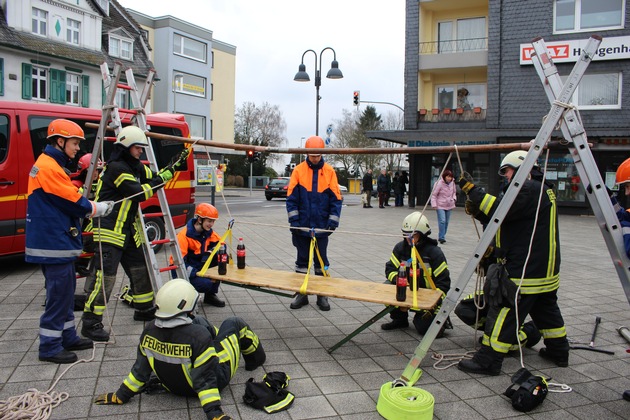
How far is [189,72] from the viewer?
Result: 3950 centimetres

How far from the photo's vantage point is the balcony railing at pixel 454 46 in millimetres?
23578

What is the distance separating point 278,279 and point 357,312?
1419mm

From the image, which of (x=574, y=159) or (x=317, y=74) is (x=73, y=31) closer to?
(x=317, y=74)

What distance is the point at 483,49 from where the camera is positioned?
23.3 m

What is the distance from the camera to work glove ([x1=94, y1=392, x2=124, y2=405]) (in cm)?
360

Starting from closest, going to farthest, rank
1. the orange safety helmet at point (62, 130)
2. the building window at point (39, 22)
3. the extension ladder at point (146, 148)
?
1. the orange safety helmet at point (62, 130)
2. the extension ladder at point (146, 148)
3. the building window at point (39, 22)

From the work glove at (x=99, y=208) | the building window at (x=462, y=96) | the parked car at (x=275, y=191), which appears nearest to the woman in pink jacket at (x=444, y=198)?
the work glove at (x=99, y=208)

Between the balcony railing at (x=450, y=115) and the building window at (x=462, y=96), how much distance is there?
1.44 ft

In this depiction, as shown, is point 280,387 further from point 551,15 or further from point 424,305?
point 551,15

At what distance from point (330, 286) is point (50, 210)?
2.72m

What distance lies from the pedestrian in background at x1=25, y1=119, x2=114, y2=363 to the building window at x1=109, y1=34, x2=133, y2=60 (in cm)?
3148

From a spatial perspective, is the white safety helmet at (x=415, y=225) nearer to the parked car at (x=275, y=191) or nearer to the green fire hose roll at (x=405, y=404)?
the green fire hose roll at (x=405, y=404)

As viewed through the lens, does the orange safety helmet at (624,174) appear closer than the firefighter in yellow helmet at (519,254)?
Yes

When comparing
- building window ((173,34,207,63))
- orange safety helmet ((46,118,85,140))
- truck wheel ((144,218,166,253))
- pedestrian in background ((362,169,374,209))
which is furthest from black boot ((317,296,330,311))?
building window ((173,34,207,63))
